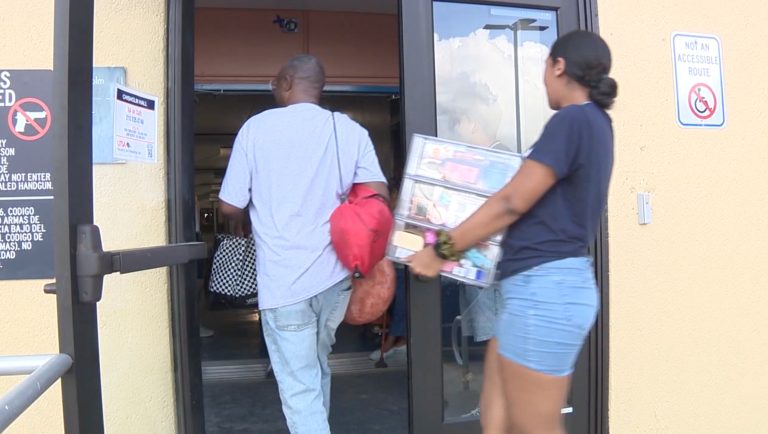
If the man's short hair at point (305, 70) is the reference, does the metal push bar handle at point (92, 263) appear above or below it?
below

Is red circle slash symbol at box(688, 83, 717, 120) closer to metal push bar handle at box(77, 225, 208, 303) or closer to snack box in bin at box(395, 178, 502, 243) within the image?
snack box in bin at box(395, 178, 502, 243)

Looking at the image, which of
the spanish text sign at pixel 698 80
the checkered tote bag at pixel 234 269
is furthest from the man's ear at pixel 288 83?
the checkered tote bag at pixel 234 269

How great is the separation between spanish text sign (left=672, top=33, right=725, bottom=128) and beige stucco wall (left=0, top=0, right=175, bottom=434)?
2.47 meters

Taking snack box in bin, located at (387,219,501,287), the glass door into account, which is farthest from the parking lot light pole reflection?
snack box in bin, located at (387,219,501,287)

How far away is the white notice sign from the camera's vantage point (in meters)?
2.41

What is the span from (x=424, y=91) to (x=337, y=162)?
54 centimetres

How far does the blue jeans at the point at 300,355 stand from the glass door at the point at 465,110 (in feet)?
1.51

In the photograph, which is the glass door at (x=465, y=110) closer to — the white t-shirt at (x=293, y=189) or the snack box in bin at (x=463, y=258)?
the white t-shirt at (x=293, y=189)

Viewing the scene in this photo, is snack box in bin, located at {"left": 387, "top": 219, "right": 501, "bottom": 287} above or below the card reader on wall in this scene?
below

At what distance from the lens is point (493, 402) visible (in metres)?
2.12

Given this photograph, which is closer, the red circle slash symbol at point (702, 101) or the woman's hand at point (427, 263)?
the woman's hand at point (427, 263)

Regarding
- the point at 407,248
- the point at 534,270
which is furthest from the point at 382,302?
the point at 534,270

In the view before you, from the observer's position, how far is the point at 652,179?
3.06 meters

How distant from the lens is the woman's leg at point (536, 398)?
5.87 feet
